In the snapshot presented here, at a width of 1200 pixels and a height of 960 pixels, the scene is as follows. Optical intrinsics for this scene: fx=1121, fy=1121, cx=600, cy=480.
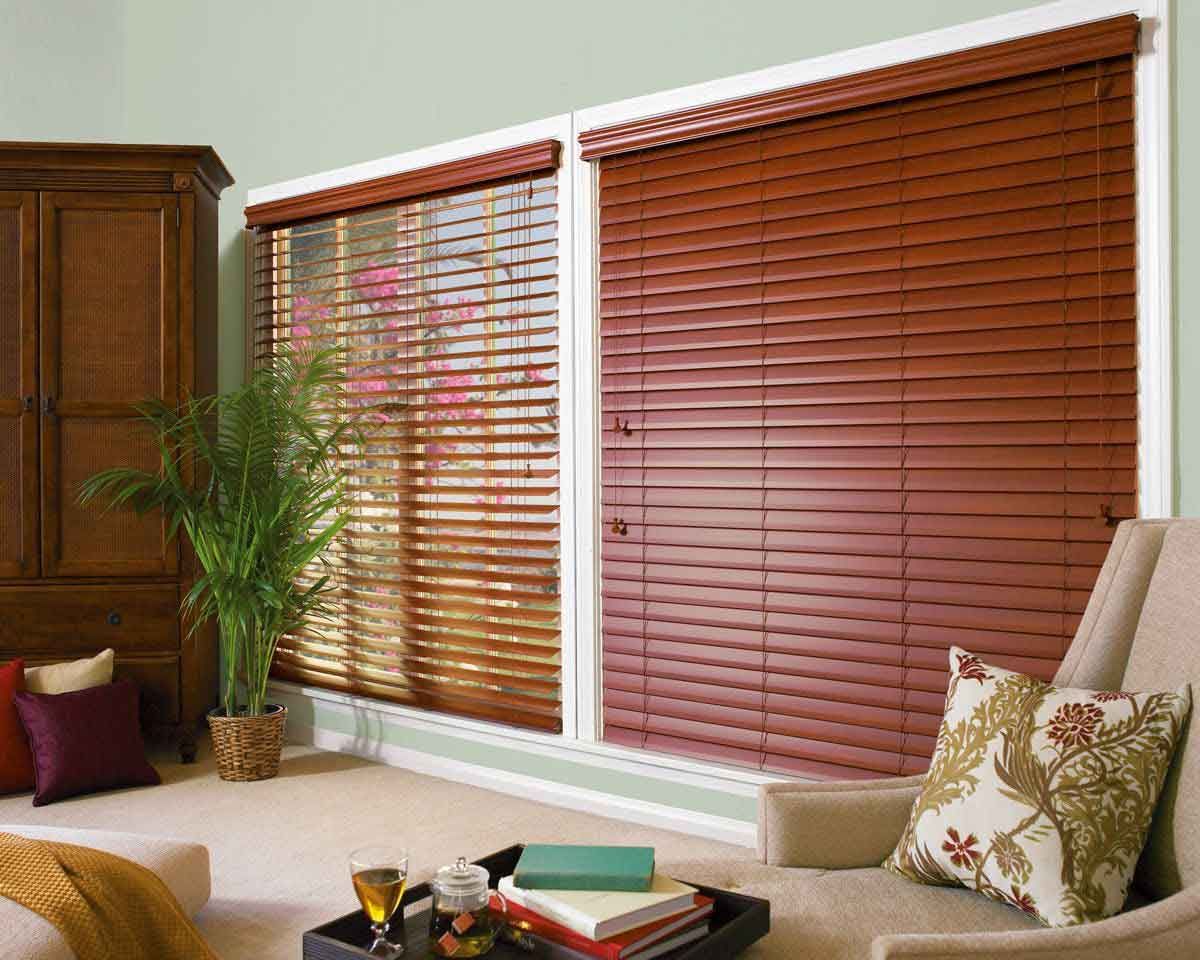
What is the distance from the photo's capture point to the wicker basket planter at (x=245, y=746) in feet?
12.0

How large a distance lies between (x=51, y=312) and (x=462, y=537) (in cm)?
156

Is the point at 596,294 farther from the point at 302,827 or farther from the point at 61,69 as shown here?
the point at 61,69

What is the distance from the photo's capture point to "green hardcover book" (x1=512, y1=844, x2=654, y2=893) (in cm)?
170

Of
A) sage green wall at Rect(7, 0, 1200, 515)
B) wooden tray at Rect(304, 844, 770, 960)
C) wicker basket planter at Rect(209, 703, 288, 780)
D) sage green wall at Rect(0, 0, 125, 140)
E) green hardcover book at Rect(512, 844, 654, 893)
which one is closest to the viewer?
wooden tray at Rect(304, 844, 770, 960)

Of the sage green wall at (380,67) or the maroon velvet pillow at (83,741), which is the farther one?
the maroon velvet pillow at (83,741)

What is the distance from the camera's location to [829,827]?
1.96 m

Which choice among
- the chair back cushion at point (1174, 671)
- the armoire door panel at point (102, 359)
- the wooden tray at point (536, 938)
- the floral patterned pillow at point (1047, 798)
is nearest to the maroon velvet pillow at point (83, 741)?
the armoire door panel at point (102, 359)

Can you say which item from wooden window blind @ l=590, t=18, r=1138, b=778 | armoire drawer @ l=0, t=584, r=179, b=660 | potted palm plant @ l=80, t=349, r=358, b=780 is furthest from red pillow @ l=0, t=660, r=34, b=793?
wooden window blind @ l=590, t=18, r=1138, b=778

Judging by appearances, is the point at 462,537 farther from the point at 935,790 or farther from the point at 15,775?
the point at 935,790

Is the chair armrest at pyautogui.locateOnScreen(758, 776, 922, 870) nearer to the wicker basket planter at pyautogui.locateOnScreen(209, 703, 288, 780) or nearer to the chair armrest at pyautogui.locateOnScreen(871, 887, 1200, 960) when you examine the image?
the chair armrest at pyautogui.locateOnScreen(871, 887, 1200, 960)

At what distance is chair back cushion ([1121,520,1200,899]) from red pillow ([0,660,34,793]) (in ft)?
10.2

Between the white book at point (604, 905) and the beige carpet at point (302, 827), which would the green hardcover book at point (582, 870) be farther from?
the beige carpet at point (302, 827)

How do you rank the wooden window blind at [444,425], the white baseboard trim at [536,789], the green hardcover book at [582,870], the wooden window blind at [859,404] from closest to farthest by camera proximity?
the green hardcover book at [582,870], the wooden window blind at [859,404], the white baseboard trim at [536,789], the wooden window blind at [444,425]

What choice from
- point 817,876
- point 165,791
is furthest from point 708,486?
point 165,791
